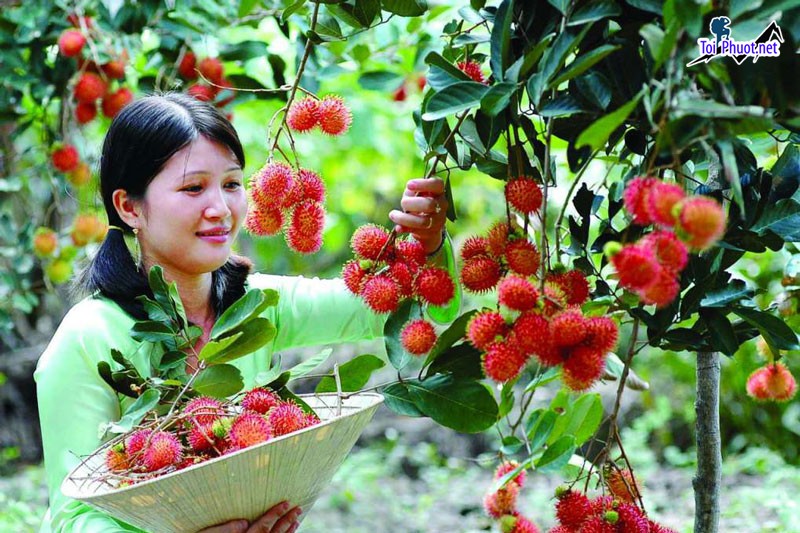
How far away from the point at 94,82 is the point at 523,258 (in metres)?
1.35

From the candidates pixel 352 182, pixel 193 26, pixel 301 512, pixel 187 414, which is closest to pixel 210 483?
pixel 187 414

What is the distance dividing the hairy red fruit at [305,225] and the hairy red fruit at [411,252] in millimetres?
89

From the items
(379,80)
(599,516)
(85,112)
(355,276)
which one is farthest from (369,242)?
(85,112)

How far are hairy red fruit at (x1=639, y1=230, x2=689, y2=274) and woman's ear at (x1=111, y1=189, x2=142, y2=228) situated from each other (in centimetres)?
75

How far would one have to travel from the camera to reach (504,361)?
0.76 metres

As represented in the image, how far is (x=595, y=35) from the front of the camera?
0.82m

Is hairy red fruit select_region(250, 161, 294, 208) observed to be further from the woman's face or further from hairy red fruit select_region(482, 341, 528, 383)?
hairy red fruit select_region(482, 341, 528, 383)

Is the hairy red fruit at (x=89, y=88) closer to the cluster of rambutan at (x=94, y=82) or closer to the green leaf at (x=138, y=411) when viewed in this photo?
the cluster of rambutan at (x=94, y=82)

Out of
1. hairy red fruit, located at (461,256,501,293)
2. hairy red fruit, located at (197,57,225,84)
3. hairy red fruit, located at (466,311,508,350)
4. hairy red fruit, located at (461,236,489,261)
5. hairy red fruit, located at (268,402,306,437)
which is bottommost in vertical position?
hairy red fruit, located at (268,402,306,437)

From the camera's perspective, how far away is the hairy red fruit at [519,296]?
2.47ft

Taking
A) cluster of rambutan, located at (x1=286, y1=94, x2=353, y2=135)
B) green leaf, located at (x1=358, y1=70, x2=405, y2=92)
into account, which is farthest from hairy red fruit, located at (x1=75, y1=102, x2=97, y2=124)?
cluster of rambutan, located at (x1=286, y1=94, x2=353, y2=135)

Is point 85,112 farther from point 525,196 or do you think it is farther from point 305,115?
point 525,196

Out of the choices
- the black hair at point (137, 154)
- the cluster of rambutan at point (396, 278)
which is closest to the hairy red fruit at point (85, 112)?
the black hair at point (137, 154)

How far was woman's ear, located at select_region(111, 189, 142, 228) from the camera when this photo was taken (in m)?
1.19
